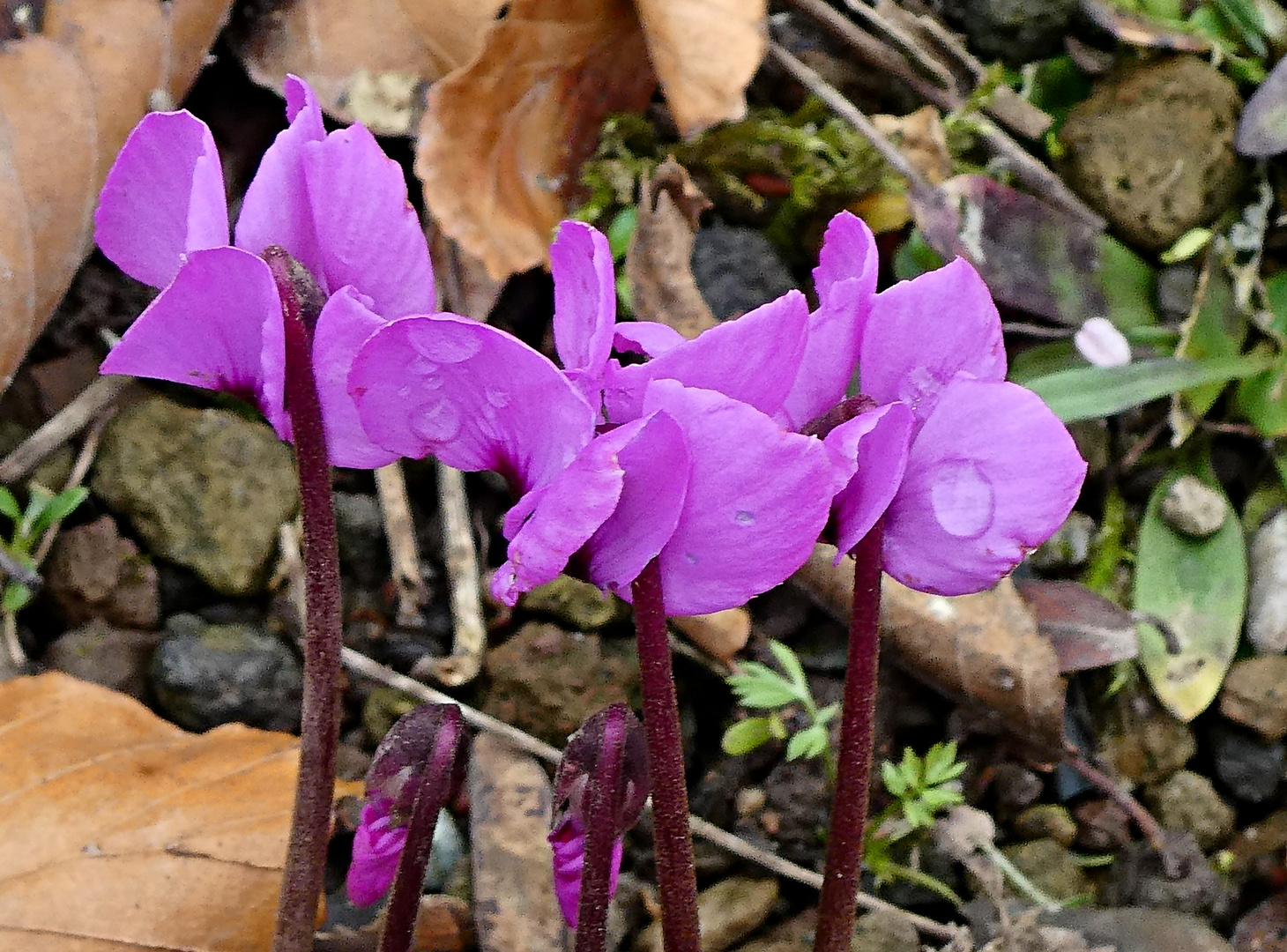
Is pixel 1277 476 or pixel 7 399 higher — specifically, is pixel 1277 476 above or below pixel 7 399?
below

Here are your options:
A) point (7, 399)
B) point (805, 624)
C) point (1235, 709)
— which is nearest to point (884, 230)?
point (805, 624)

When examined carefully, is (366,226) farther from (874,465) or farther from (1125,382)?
(1125,382)

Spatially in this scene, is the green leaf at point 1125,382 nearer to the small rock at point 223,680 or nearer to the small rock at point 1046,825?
the small rock at point 1046,825

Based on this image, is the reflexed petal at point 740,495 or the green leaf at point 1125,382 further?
the green leaf at point 1125,382

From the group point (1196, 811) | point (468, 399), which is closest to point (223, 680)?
point (468, 399)

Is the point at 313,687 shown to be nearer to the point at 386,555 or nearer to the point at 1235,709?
the point at 386,555

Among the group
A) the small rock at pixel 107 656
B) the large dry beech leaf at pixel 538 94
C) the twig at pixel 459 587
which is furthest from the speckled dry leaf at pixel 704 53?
the small rock at pixel 107 656
